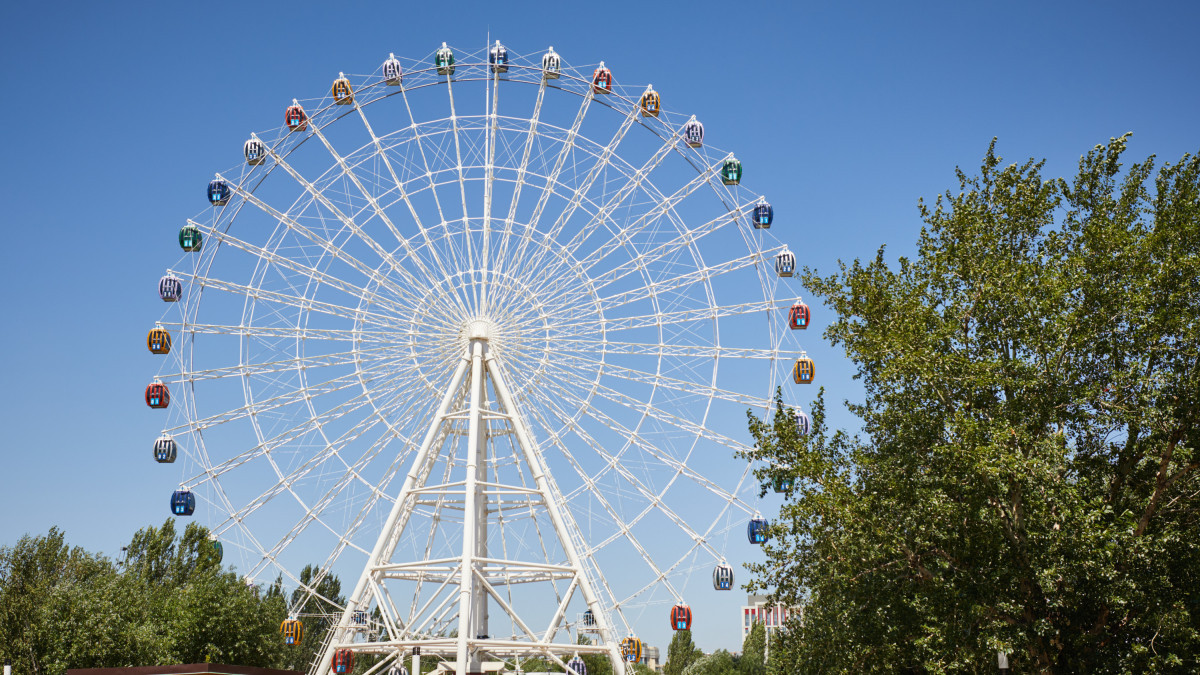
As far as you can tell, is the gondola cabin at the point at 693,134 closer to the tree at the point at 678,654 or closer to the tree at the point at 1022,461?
the tree at the point at 1022,461

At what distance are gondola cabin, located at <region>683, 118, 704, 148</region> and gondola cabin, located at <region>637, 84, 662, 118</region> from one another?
4.21 feet

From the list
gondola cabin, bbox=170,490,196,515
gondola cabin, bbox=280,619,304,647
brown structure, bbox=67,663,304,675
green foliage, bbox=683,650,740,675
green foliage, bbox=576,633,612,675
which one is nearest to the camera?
brown structure, bbox=67,663,304,675

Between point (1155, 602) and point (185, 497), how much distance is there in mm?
28797

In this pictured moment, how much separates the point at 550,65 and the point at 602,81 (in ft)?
6.62

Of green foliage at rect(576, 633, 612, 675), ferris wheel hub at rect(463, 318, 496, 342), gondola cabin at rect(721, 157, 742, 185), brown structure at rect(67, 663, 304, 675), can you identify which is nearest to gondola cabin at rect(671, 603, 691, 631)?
ferris wheel hub at rect(463, 318, 496, 342)

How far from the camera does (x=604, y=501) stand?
106ft

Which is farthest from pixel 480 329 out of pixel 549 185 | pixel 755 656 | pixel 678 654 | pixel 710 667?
pixel 755 656

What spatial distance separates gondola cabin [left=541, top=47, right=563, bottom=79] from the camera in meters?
36.8

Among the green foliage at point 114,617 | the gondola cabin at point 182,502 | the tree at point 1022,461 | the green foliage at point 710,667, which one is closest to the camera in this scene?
the tree at point 1022,461

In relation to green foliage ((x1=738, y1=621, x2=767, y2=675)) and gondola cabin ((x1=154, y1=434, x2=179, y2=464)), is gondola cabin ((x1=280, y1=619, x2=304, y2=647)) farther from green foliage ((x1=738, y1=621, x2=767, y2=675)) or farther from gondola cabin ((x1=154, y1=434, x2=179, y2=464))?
green foliage ((x1=738, y1=621, x2=767, y2=675))

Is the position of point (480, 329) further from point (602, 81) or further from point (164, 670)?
point (164, 670)

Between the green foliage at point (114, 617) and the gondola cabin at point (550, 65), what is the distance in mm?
20412

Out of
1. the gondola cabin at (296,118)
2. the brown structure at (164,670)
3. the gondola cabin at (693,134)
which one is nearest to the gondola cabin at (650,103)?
the gondola cabin at (693,134)

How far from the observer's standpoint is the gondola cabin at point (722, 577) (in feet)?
106
